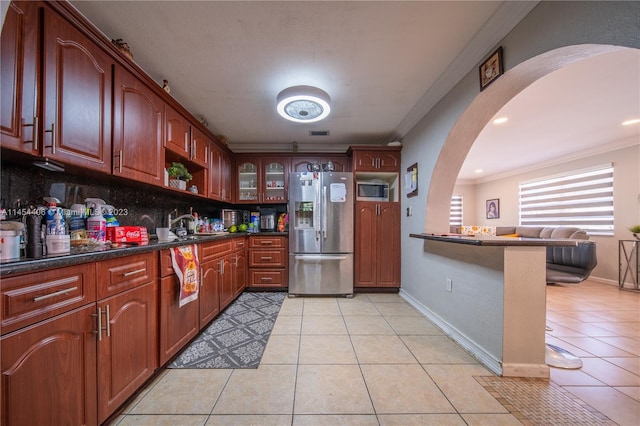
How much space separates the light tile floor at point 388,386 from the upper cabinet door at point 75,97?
1.45m

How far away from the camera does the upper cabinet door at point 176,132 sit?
204cm

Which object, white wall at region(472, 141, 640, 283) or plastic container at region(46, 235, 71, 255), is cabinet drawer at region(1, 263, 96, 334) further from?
white wall at region(472, 141, 640, 283)

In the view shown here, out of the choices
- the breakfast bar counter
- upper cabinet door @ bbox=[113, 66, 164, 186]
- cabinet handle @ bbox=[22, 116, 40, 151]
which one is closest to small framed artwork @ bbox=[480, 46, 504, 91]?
the breakfast bar counter

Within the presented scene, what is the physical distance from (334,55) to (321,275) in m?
2.54

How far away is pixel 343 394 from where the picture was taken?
4.54 ft

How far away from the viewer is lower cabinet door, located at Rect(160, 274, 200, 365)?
5.09 feet

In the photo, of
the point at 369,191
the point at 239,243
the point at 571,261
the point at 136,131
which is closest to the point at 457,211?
the point at 571,261

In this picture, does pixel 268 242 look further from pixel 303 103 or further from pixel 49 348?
pixel 49 348

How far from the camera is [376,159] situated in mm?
3389

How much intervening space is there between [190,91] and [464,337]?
11.1 ft

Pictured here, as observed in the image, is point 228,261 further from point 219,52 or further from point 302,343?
point 219,52

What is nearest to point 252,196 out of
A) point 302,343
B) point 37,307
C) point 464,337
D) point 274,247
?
point 274,247

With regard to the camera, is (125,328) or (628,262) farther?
(628,262)

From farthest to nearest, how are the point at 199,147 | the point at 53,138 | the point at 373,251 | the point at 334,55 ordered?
the point at 373,251 < the point at 199,147 < the point at 334,55 < the point at 53,138
